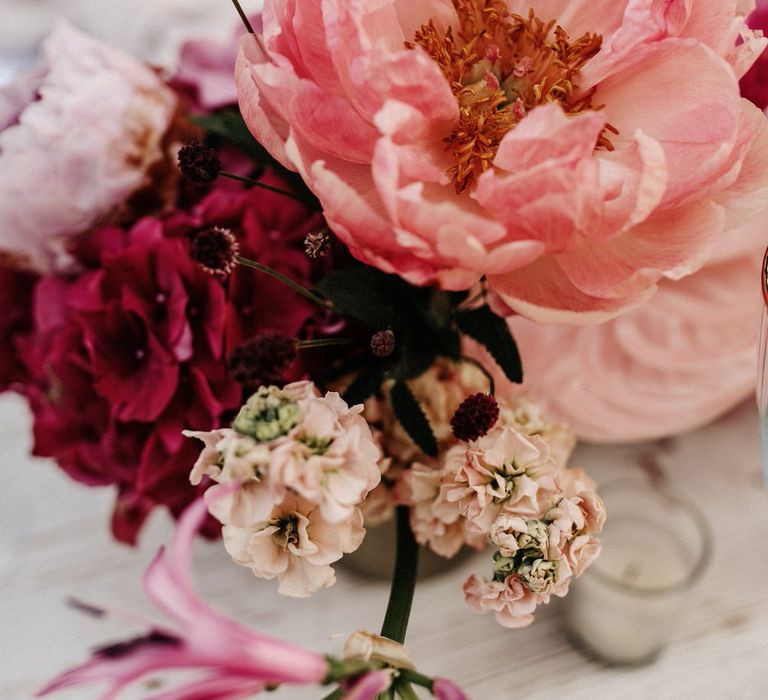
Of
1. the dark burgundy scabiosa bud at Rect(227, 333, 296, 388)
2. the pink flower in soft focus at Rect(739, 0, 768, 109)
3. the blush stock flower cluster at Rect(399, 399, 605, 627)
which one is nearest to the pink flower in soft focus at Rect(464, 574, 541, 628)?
the blush stock flower cluster at Rect(399, 399, 605, 627)

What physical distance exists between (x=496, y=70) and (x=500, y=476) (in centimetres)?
15

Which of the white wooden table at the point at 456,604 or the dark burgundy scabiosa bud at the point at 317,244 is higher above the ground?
the dark burgundy scabiosa bud at the point at 317,244

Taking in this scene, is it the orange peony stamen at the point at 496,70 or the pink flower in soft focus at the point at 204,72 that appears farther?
the pink flower in soft focus at the point at 204,72

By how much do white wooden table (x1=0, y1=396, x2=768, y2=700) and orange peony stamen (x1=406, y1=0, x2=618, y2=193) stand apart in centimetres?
27

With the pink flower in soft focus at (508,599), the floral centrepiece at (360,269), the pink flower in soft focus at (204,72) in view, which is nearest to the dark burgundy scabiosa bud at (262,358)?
the floral centrepiece at (360,269)

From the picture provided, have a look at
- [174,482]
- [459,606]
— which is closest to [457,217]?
[174,482]

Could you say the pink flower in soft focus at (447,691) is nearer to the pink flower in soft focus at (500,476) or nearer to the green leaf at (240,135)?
the pink flower in soft focus at (500,476)

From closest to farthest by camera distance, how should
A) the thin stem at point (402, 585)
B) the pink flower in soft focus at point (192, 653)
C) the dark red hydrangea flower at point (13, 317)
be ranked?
the pink flower in soft focus at point (192, 653)
the thin stem at point (402, 585)
the dark red hydrangea flower at point (13, 317)

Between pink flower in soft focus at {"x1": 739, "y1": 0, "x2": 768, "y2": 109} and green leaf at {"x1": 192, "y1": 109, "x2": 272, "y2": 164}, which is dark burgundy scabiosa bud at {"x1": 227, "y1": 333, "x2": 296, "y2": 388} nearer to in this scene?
green leaf at {"x1": 192, "y1": 109, "x2": 272, "y2": 164}

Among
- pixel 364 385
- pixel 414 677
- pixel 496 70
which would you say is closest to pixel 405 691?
pixel 414 677

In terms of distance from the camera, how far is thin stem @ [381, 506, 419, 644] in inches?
10.2

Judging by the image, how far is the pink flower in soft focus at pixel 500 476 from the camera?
250 mm

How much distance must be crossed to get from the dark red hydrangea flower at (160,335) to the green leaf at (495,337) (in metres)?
0.06

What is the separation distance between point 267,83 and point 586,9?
0.43 ft
